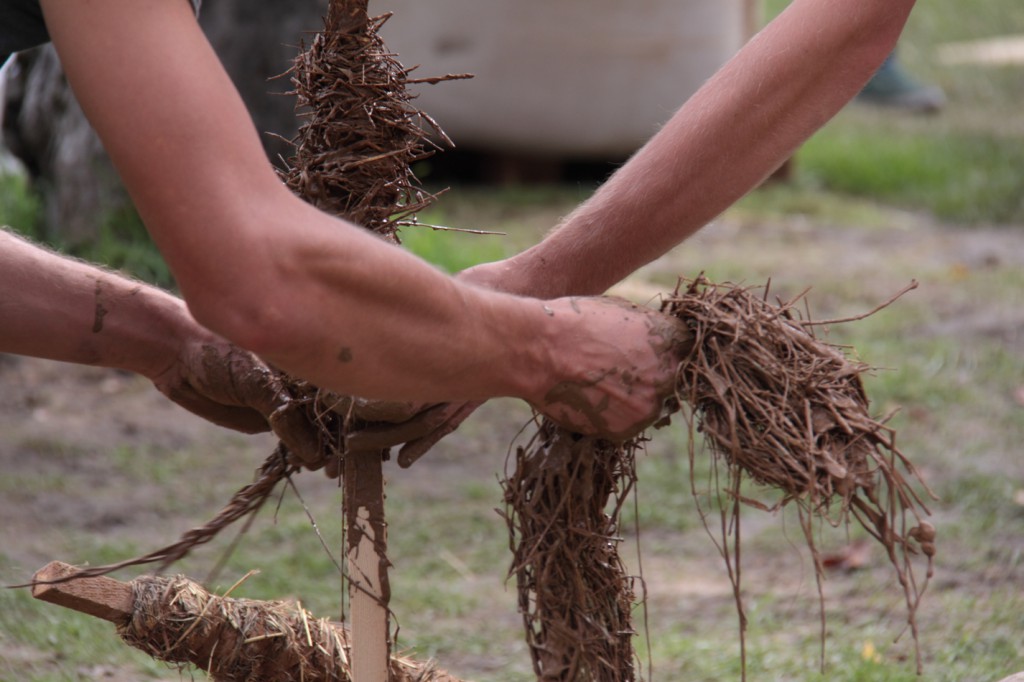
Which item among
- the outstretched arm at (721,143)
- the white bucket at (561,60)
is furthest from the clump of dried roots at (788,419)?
the white bucket at (561,60)

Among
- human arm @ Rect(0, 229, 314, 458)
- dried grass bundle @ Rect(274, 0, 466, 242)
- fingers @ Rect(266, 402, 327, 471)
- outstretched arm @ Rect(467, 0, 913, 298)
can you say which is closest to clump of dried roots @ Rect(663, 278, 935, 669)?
outstretched arm @ Rect(467, 0, 913, 298)

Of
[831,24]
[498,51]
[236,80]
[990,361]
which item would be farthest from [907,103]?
[831,24]

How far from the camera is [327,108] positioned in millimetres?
1931

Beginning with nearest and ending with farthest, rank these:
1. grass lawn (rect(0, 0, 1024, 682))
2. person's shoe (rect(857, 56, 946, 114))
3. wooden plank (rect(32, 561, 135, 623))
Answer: wooden plank (rect(32, 561, 135, 623)) < grass lawn (rect(0, 0, 1024, 682)) < person's shoe (rect(857, 56, 946, 114))

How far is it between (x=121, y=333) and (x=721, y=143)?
45.5 inches

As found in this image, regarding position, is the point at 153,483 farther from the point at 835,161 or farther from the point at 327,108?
the point at 835,161

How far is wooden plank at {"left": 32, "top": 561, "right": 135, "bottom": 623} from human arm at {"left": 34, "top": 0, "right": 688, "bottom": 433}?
2.38 feet

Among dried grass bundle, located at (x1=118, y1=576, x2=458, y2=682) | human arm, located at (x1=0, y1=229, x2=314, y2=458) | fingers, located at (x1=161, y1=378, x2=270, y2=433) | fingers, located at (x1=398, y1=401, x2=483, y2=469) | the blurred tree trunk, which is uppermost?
the blurred tree trunk

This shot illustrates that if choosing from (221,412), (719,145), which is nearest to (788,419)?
(719,145)

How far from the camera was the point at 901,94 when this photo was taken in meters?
9.48

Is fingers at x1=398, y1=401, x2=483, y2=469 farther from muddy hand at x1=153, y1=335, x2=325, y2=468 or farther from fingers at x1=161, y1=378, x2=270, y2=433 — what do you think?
fingers at x1=161, y1=378, x2=270, y2=433

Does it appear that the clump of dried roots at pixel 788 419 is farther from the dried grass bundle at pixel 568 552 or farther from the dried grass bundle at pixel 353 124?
the dried grass bundle at pixel 353 124

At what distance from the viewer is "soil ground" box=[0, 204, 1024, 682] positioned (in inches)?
129

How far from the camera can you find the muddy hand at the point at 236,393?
2.09 m
